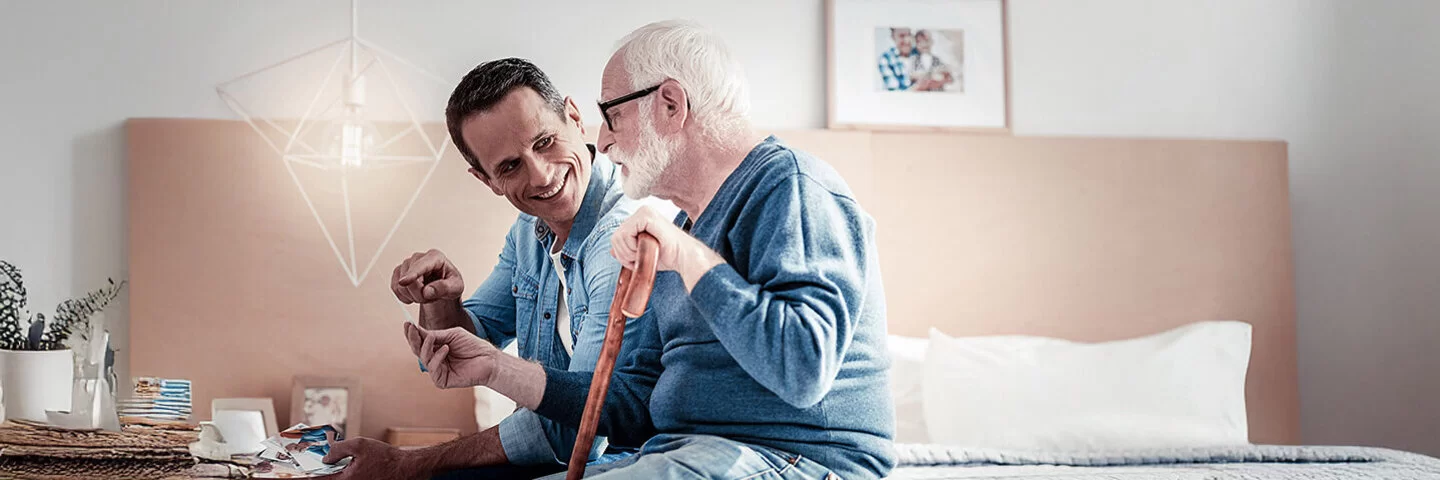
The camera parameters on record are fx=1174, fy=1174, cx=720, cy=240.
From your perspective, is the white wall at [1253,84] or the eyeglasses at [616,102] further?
the white wall at [1253,84]

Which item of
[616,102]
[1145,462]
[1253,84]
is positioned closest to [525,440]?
[616,102]

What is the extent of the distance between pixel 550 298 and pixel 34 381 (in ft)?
3.53

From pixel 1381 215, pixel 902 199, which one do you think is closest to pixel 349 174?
pixel 902 199

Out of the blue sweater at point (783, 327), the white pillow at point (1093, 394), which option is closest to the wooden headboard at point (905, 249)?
the white pillow at point (1093, 394)

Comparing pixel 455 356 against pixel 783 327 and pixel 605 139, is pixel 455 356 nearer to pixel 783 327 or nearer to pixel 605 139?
pixel 605 139

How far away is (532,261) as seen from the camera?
198cm

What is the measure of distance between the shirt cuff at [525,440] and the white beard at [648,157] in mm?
382

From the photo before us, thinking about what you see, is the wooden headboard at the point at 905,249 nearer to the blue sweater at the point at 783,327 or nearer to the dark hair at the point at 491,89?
the dark hair at the point at 491,89

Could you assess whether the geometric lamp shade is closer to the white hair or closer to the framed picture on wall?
the framed picture on wall

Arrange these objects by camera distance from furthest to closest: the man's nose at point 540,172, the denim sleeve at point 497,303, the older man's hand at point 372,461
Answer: the denim sleeve at point 497,303, the man's nose at point 540,172, the older man's hand at point 372,461

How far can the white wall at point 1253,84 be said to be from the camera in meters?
3.33

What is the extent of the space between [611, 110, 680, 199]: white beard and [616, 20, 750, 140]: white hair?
40 mm

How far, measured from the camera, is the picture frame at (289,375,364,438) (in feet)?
10.4

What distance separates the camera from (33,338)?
229 centimetres
